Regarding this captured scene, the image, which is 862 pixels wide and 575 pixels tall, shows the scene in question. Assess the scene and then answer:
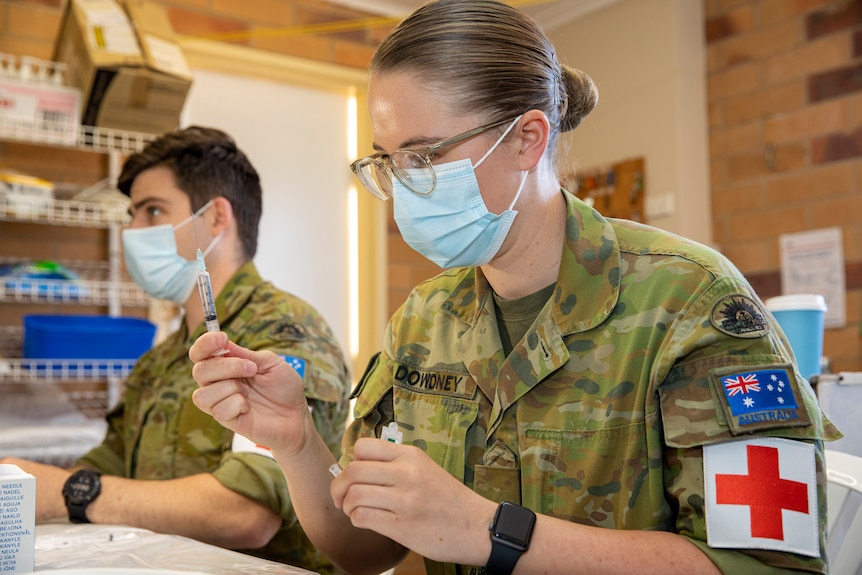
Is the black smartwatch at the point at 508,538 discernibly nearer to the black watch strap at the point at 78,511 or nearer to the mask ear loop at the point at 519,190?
the mask ear loop at the point at 519,190

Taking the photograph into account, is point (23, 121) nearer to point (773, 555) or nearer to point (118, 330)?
point (118, 330)

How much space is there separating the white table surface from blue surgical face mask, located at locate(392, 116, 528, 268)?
1.42 feet

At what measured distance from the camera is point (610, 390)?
3.28 ft

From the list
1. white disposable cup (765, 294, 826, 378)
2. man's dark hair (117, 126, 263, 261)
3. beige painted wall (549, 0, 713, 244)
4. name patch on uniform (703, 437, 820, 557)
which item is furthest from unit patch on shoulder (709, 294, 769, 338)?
Answer: beige painted wall (549, 0, 713, 244)

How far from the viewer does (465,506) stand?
0.86 m

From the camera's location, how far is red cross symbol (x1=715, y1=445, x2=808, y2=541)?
33.4 inches

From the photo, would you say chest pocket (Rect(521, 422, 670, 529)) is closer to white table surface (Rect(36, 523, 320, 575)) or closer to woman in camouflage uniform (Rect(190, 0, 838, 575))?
woman in camouflage uniform (Rect(190, 0, 838, 575))

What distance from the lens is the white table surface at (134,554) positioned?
98cm

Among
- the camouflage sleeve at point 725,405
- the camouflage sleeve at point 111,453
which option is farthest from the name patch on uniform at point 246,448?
the camouflage sleeve at point 725,405

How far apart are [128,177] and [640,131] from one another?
2220 millimetres

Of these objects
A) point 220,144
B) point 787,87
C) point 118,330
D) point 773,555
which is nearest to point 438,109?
point 773,555

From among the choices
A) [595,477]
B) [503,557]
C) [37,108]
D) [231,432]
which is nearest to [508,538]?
[503,557]

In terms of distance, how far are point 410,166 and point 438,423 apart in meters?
0.34

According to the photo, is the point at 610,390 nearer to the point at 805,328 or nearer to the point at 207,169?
the point at 805,328
